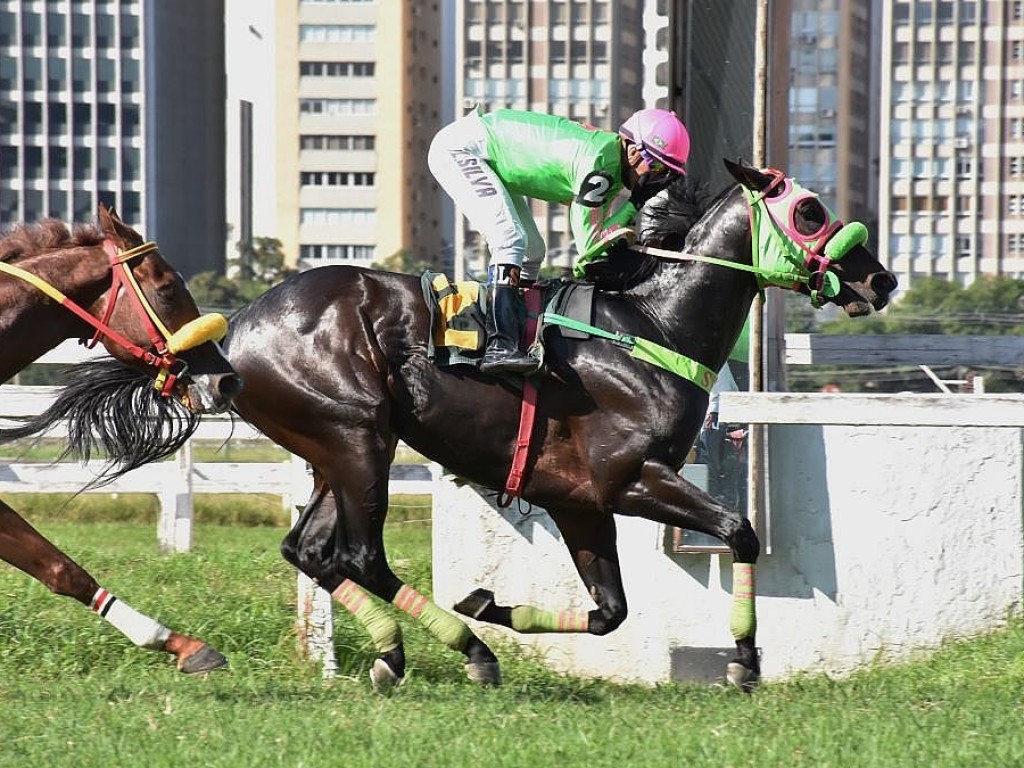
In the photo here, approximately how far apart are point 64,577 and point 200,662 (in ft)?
1.77

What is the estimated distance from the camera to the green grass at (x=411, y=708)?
4.60 metres

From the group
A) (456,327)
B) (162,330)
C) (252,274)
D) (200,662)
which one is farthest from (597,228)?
(252,274)

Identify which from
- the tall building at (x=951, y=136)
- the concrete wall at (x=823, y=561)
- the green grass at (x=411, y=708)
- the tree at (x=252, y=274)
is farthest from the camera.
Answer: the tall building at (x=951, y=136)

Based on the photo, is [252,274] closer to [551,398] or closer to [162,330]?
[551,398]

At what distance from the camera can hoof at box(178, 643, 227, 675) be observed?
18.4 feet

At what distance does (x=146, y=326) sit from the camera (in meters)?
Result: 5.62

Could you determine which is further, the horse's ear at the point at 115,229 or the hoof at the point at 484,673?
the hoof at the point at 484,673

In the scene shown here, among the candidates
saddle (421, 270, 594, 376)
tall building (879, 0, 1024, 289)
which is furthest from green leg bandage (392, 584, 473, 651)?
tall building (879, 0, 1024, 289)

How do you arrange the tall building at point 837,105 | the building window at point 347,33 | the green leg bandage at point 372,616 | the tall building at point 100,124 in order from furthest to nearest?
the building window at point 347,33, the tall building at point 100,124, the tall building at point 837,105, the green leg bandage at point 372,616

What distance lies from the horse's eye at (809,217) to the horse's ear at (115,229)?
8.09 ft

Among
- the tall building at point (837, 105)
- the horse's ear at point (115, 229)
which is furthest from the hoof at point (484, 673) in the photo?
the tall building at point (837, 105)

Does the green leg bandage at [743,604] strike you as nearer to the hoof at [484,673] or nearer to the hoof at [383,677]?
the hoof at [484,673]

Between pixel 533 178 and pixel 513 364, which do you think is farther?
pixel 533 178

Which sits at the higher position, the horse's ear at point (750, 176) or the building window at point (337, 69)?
the building window at point (337, 69)
